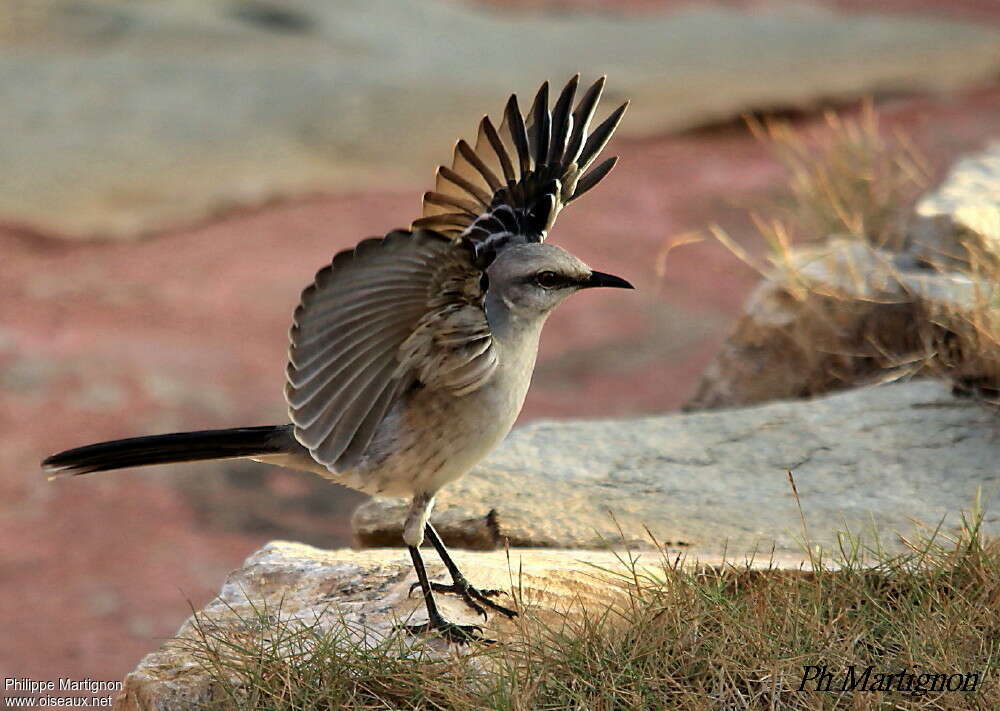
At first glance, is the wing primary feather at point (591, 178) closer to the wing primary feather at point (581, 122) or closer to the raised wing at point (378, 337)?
the wing primary feather at point (581, 122)

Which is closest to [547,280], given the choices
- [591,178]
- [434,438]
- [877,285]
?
[434,438]

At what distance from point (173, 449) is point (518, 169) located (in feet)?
3.16

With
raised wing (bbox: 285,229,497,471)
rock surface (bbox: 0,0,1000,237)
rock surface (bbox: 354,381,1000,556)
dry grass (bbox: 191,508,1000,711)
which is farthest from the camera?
rock surface (bbox: 0,0,1000,237)

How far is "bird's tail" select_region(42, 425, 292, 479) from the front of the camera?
107 inches

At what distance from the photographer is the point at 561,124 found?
2902mm

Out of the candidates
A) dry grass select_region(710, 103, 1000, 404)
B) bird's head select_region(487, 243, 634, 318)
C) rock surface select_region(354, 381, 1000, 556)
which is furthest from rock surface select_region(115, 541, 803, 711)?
dry grass select_region(710, 103, 1000, 404)

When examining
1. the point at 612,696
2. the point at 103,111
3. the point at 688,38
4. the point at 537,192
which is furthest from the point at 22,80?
the point at 612,696

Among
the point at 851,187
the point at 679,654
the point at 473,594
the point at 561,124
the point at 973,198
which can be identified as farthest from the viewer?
the point at 851,187

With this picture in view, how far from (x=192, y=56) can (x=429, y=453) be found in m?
8.78

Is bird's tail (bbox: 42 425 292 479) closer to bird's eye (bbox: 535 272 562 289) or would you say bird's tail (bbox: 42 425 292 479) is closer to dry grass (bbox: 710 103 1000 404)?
bird's eye (bbox: 535 272 562 289)

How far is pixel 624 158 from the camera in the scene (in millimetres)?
10133

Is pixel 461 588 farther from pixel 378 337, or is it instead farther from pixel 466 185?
pixel 466 185

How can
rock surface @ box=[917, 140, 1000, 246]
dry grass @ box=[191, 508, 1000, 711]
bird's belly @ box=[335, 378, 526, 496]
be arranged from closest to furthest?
dry grass @ box=[191, 508, 1000, 711]
bird's belly @ box=[335, 378, 526, 496]
rock surface @ box=[917, 140, 1000, 246]

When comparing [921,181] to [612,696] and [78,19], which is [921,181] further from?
[78,19]
